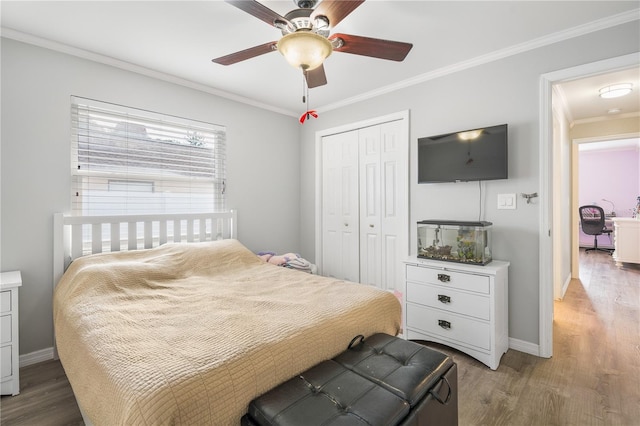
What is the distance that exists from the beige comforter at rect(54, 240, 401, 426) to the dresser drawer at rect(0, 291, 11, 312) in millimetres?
249

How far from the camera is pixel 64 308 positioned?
6.04 ft

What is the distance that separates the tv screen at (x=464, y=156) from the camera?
248 cm

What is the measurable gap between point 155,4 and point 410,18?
1.68 meters

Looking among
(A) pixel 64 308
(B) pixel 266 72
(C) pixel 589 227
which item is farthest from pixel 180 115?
(C) pixel 589 227

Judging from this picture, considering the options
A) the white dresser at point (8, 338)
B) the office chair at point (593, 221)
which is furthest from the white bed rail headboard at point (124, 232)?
the office chair at point (593, 221)

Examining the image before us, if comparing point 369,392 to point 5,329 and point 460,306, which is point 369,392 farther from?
point 5,329

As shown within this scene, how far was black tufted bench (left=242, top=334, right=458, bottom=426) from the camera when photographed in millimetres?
1041

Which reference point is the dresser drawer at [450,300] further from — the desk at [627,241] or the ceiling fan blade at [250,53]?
the desk at [627,241]

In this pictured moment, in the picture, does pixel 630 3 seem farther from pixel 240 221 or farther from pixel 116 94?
pixel 116 94

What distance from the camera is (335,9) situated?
1502mm

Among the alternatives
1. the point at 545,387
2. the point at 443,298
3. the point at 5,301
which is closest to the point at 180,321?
the point at 5,301

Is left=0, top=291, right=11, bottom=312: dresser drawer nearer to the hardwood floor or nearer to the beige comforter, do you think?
the beige comforter

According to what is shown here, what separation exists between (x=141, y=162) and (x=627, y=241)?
7774mm

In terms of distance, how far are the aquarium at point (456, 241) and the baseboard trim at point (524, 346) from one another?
0.71m
